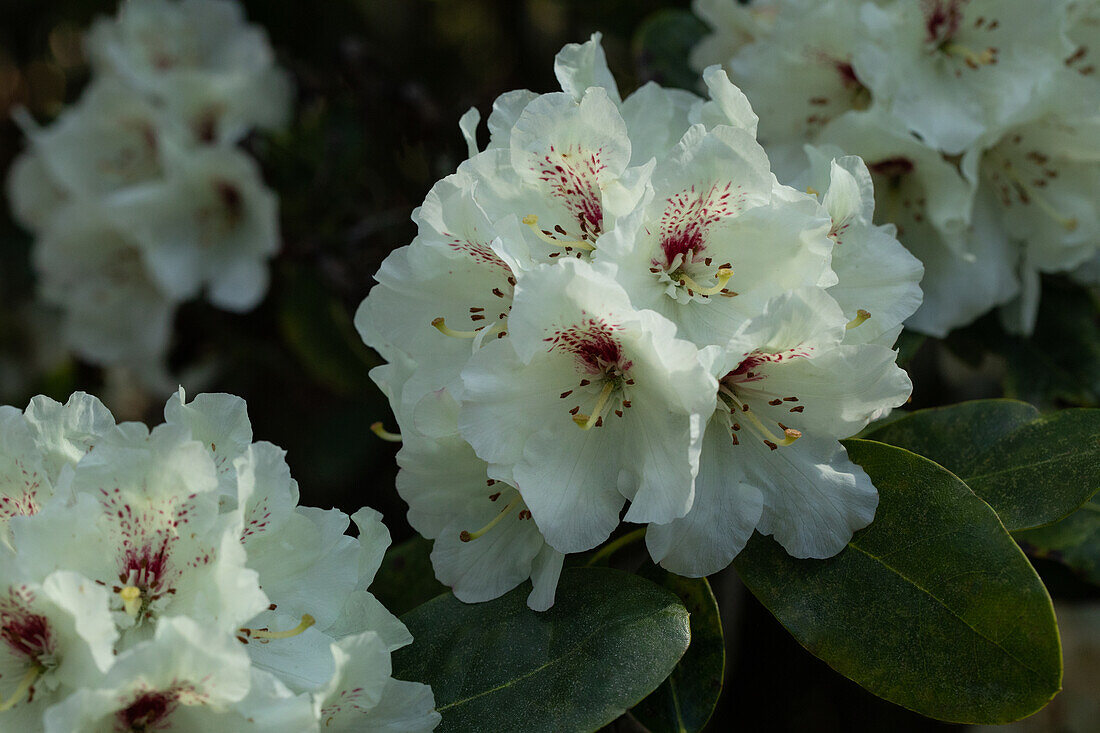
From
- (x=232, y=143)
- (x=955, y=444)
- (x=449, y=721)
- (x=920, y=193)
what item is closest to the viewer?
(x=449, y=721)

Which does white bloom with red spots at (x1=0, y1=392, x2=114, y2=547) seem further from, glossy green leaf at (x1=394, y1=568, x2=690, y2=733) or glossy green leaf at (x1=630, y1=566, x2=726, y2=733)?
glossy green leaf at (x1=630, y1=566, x2=726, y2=733)

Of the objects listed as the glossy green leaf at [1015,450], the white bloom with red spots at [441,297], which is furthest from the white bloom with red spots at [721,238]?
the glossy green leaf at [1015,450]

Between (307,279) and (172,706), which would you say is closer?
(172,706)

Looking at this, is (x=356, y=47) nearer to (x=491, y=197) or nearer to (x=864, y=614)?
(x=491, y=197)

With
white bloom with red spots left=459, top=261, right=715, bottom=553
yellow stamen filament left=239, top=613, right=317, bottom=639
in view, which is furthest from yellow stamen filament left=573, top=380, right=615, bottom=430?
yellow stamen filament left=239, top=613, right=317, bottom=639

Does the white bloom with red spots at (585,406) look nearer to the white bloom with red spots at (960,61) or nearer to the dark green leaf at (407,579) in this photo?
the dark green leaf at (407,579)

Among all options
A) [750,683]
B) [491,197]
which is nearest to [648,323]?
[491,197]

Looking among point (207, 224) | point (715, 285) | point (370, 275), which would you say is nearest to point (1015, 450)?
point (715, 285)
